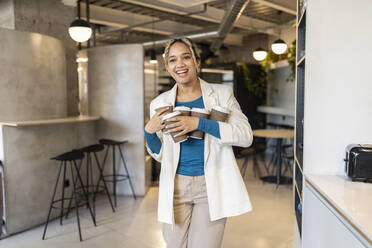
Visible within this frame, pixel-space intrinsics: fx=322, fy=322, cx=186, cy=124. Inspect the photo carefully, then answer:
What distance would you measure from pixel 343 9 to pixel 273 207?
3308 mm

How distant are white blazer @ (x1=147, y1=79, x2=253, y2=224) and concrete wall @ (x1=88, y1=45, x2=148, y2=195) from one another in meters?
3.42

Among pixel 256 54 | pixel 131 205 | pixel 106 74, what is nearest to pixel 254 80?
pixel 256 54

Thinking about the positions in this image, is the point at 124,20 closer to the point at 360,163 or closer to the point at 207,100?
the point at 207,100

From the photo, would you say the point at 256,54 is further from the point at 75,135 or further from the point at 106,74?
the point at 75,135

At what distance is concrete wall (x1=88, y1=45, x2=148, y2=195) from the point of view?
5148mm

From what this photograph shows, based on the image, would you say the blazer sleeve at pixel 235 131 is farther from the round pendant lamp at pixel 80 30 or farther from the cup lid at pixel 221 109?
the round pendant lamp at pixel 80 30

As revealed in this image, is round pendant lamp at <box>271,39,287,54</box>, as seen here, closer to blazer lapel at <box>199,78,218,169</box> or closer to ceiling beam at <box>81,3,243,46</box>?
ceiling beam at <box>81,3,243,46</box>

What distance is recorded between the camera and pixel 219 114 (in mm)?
1672

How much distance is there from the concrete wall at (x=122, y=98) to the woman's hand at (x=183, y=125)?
3632mm

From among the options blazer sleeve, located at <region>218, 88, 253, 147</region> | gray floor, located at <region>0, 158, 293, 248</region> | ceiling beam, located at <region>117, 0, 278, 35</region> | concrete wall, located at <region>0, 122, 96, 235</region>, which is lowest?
gray floor, located at <region>0, 158, 293, 248</region>

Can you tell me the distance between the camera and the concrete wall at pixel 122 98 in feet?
16.9

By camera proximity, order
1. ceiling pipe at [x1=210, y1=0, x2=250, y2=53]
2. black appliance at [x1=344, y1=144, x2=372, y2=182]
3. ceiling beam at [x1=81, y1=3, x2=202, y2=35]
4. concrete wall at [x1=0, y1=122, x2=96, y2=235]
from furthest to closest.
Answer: ceiling beam at [x1=81, y1=3, x2=202, y2=35] < ceiling pipe at [x1=210, y1=0, x2=250, y2=53] < concrete wall at [x1=0, y1=122, x2=96, y2=235] < black appliance at [x1=344, y1=144, x2=372, y2=182]

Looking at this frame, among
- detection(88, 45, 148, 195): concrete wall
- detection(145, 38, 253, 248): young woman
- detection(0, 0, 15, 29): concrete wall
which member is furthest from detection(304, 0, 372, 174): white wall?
detection(0, 0, 15, 29): concrete wall

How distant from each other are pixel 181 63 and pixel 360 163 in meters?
1.18
